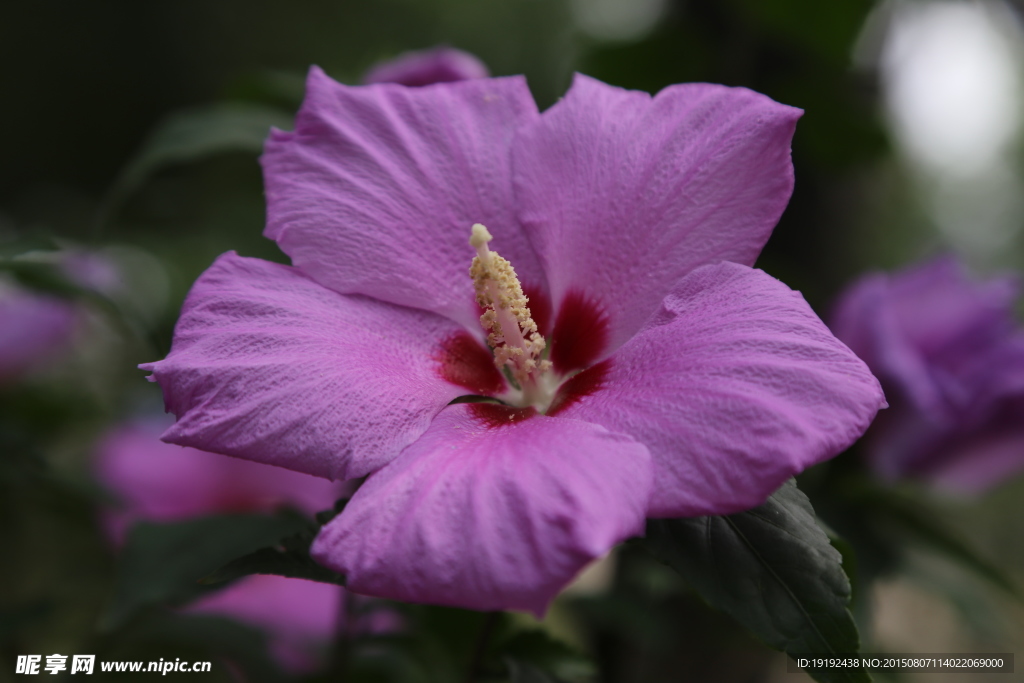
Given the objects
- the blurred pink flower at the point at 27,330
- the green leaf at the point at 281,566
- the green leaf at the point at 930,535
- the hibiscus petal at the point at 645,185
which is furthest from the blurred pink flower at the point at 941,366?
the blurred pink flower at the point at 27,330

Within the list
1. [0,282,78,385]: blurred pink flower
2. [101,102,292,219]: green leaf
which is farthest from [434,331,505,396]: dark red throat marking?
[0,282,78,385]: blurred pink flower

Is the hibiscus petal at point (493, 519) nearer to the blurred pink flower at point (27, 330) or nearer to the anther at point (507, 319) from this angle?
the anther at point (507, 319)

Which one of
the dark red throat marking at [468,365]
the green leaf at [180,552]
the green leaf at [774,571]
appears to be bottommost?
the green leaf at [180,552]

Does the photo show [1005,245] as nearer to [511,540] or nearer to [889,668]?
[889,668]

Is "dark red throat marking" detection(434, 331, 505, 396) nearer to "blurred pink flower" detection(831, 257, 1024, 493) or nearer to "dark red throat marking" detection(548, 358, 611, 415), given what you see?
"dark red throat marking" detection(548, 358, 611, 415)

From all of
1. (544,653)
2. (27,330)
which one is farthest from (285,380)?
(27,330)

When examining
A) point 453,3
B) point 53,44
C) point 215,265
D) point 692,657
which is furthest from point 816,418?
point 53,44

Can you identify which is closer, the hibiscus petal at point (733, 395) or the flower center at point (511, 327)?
the hibiscus petal at point (733, 395)
